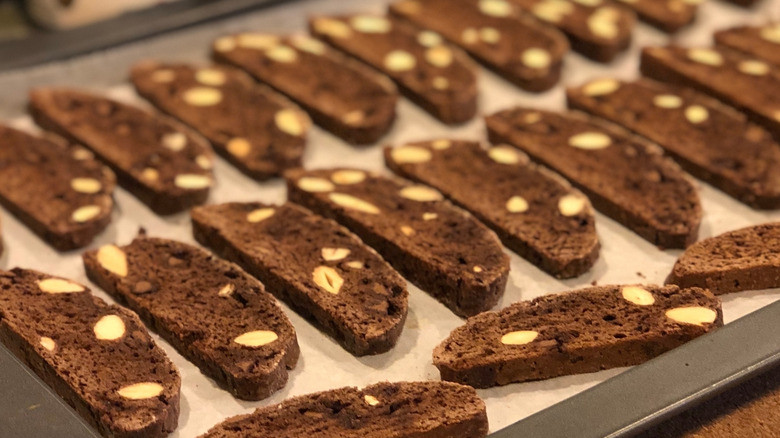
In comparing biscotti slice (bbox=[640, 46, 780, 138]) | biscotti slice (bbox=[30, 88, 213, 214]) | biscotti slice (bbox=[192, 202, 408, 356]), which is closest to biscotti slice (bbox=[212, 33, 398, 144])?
biscotti slice (bbox=[30, 88, 213, 214])

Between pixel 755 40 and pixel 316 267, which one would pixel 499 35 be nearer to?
pixel 755 40

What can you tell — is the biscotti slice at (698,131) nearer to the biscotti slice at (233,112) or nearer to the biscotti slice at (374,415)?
the biscotti slice at (233,112)

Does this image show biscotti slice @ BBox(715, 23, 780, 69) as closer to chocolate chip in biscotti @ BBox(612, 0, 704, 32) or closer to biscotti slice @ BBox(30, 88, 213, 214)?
chocolate chip in biscotti @ BBox(612, 0, 704, 32)

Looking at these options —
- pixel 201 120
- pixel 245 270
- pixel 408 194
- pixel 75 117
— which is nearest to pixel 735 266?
pixel 408 194

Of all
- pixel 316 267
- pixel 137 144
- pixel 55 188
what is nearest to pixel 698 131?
pixel 316 267

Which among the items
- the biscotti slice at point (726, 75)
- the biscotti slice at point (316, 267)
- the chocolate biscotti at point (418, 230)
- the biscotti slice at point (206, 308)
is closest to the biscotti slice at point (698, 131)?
the biscotti slice at point (726, 75)
